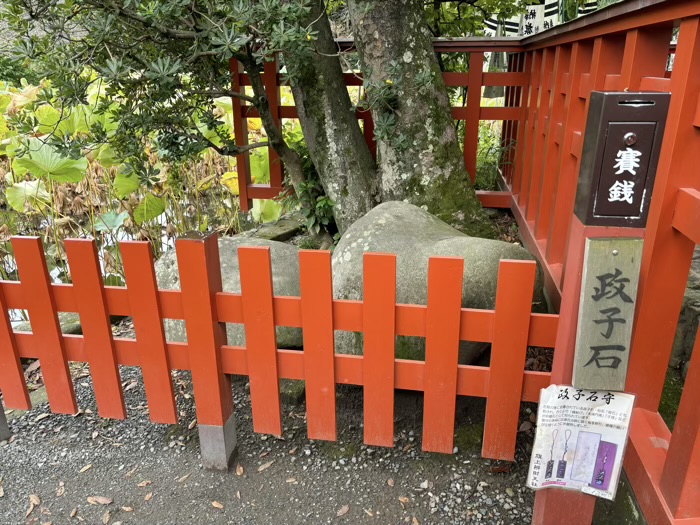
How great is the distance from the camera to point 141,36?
2.76 m

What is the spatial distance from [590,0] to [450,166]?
288 cm

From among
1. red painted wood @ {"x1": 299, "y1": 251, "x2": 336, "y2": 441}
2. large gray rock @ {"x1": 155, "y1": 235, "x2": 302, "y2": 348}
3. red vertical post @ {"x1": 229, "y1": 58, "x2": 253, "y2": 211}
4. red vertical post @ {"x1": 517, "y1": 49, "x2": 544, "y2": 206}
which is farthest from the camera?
red vertical post @ {"x1": 229, "y1": 58, "x2": 253, "y2": 211}

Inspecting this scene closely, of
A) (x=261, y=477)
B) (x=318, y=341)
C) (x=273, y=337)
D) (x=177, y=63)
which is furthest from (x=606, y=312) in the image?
(x=177, y=63)

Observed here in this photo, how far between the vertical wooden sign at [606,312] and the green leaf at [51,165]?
3.63 meters

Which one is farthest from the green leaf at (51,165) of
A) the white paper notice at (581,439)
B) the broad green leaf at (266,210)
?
the white paper notice at (581,439)

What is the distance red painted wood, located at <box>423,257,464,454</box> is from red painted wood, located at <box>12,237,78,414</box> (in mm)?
1483

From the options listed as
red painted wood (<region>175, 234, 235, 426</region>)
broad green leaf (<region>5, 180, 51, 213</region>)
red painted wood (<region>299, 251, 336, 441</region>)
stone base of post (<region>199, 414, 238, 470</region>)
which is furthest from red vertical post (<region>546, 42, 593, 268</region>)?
broad green leaf (<region>5, 180, 51, 213</region>)

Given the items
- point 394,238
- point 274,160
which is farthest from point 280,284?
point 274,160

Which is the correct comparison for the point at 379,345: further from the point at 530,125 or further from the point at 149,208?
the point at 149,208

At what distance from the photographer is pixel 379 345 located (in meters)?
1.90

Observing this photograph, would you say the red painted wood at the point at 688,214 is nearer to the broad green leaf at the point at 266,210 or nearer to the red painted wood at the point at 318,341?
the red painted wood at the point at 318,341

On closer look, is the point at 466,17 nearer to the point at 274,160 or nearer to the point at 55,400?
the point at 274,160

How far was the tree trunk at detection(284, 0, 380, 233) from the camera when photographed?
3.58m

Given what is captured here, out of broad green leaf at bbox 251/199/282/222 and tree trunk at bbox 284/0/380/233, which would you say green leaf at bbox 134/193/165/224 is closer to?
broad green leaf at bbox 251/199/282/222
